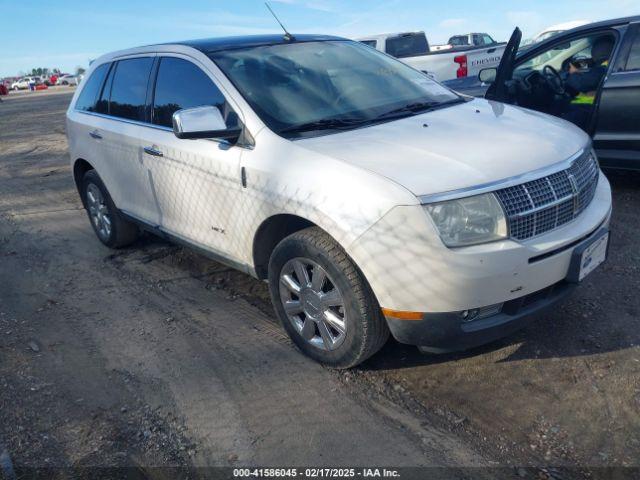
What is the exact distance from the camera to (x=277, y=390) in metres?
2.98

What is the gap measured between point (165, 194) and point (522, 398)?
8.88 feet

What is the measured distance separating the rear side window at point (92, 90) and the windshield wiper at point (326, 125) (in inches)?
105

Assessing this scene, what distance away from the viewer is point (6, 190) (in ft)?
28.3

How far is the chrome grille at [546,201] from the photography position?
2.55 m

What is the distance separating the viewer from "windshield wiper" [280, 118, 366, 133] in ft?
10.4

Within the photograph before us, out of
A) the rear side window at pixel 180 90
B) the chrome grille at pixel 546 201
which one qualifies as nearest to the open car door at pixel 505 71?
the chrome grille at pixel 546 201

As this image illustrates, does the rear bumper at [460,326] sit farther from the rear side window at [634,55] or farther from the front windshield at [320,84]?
the rear side window at [634,55]

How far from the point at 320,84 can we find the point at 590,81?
Answer: 12.8 ft

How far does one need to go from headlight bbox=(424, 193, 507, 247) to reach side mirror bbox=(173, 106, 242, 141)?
4.44 ft

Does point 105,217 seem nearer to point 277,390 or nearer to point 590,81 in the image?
point 277,390

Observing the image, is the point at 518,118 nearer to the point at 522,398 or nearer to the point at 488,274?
the point at 488,274

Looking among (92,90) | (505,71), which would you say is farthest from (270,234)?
(505,71)

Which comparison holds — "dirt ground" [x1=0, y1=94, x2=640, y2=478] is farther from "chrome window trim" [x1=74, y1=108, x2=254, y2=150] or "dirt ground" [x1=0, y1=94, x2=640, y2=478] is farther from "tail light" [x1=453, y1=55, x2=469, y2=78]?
"tail light" [x1=453, y1=55, x2=469, y2=78]

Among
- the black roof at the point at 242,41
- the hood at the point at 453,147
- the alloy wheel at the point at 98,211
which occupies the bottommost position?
the alloy wheel at the point at 98,211
